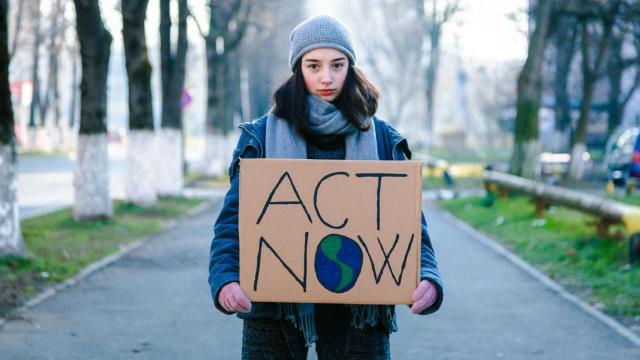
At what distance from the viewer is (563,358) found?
7016 mm

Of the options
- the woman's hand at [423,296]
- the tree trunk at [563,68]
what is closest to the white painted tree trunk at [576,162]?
the tree trunk at [563,68]

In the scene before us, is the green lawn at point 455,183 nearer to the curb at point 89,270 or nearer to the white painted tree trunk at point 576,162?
the white painted tree trunk at point 576,162

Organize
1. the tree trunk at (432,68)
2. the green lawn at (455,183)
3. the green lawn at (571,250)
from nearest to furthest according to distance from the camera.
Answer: the green lawn at (571,250), the green lawn at (455,183), the tree trunk at (432,68)

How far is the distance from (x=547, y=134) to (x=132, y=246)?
149 ft

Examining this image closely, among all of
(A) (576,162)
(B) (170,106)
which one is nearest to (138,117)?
(B) (170,106)

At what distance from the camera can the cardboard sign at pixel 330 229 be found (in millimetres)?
3162

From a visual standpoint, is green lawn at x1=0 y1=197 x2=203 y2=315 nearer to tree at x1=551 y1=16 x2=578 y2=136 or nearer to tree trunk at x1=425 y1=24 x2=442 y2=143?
tree at x1=551 y1=16 x2=578 y2=136

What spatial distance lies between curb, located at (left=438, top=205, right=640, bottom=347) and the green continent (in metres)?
4.80

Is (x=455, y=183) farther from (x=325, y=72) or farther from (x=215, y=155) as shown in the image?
(x=325, y=72)

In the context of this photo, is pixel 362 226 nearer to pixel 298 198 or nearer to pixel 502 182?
pixel 298 198

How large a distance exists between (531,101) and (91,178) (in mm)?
10441

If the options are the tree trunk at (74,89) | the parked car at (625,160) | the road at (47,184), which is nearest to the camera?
the road at (47,184)

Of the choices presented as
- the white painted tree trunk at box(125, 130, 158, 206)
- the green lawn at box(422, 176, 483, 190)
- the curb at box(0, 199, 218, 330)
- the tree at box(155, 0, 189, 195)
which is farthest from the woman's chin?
the green lawn at box(422, 176, 483, 190)

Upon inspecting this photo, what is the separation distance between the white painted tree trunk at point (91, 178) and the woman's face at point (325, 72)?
11.9 metres
